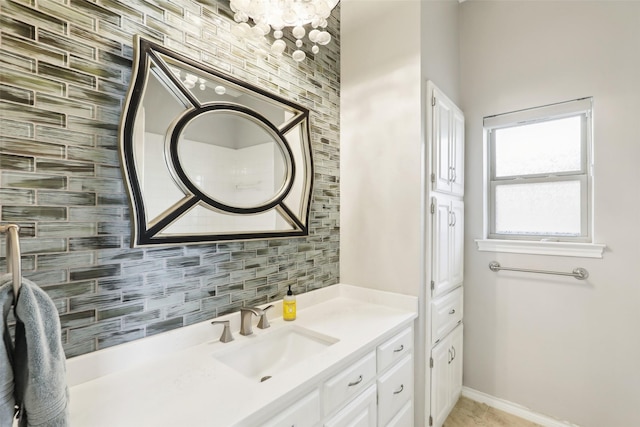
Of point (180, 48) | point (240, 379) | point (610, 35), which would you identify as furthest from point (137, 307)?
point (610, 35)

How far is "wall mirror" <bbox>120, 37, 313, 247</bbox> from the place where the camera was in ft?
3.54

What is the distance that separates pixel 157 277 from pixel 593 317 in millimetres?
2444

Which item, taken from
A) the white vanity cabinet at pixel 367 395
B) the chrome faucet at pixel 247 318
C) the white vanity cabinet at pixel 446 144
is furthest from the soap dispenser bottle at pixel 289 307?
the white vanity cabinet at pixel 446 144

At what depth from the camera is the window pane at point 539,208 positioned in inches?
78.4

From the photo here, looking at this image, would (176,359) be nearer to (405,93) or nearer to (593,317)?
(405,93)

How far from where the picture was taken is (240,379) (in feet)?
3.32

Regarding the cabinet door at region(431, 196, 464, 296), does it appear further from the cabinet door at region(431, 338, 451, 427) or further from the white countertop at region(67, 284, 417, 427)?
the white countertop at region(67, 284, 417, 427)

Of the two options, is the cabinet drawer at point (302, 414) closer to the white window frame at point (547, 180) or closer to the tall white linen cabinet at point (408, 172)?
the tall white linen cabinet at point (408, 172)

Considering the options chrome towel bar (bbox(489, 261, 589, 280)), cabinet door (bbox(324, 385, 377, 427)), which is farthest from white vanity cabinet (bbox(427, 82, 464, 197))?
cabinet door (bbox(324, 385, 377, 427))

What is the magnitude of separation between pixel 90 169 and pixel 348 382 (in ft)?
4.03

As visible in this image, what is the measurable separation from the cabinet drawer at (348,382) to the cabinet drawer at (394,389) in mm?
133

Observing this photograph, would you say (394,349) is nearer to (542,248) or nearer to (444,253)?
(444,253)

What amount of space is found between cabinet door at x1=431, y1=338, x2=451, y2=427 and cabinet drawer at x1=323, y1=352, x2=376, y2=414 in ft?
2.19

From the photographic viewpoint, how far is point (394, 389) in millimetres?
1509
